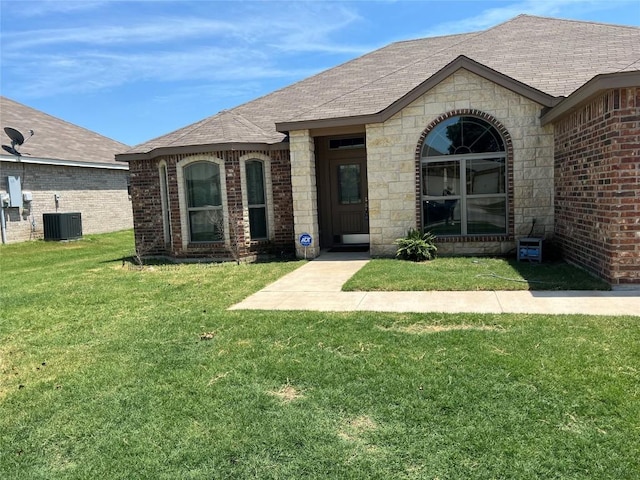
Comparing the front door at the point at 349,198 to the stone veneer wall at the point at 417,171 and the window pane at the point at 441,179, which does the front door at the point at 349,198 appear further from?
the window pane at the point at 441,179

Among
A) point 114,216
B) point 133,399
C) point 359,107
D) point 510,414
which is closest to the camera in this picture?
point 510,414

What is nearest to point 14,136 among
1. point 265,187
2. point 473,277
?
point 265,187

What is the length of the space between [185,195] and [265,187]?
1997 mm

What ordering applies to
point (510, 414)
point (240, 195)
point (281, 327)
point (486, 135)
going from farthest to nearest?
1. point (240, 195)
2. point (486, 135)
3. point (281, 327)
4. point (510, 414)

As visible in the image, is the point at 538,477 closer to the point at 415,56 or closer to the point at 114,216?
the point at 415,56

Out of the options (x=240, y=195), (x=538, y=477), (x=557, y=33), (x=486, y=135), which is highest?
(x=557, y=33)

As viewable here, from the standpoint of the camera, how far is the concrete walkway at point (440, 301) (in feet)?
18.7

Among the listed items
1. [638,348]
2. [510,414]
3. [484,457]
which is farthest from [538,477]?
[638,348]

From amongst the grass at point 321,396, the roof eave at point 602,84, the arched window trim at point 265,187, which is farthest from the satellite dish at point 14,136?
the roof eave at point 602,84

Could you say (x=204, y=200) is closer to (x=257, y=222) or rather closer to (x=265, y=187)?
(x=257, y=222)

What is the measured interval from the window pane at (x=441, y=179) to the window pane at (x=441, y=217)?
21 centimetres

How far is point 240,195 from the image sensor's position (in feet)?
36.3

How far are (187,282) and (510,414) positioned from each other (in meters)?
6.67

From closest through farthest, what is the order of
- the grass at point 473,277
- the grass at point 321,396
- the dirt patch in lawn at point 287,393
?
1. the grass at point 321,396
2. the dirt patch in lawn at point 287,393
3. the grass at point 473,277
